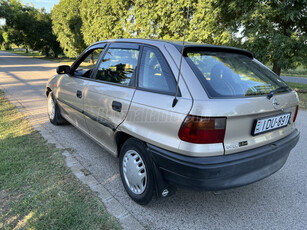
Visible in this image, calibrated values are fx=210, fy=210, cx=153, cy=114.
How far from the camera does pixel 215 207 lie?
2.28 metres

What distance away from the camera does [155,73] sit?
83.5 inches

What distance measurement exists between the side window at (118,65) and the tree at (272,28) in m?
7.72

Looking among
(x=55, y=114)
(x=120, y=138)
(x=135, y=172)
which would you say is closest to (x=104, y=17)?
(x=55, y=114)

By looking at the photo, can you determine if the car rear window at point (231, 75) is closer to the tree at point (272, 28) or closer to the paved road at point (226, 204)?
the paved road at point (226, 204)

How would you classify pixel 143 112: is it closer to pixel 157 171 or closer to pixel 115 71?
pixel 157 171

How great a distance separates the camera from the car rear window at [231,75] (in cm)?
185

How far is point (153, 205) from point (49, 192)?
3.79ft

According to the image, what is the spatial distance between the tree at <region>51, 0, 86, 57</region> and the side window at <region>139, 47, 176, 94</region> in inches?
866

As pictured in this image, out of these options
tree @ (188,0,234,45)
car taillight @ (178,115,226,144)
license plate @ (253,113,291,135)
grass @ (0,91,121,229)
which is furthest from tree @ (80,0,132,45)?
car taillight @ (178,115,226,144)

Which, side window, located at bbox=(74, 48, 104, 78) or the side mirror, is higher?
side window, located at bbox=(74, 48, 104, 78)

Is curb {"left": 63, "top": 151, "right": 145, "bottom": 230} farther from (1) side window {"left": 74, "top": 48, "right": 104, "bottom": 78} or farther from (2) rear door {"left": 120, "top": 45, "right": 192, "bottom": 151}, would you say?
(1) side window {"left": 74, "top": 48, "right": 104, "bottom": 78}

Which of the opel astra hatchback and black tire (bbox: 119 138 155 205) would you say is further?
black tire (bbox: 119 138 155 205)

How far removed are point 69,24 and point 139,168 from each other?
2317 cm

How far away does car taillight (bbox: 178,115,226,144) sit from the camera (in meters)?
1.65
